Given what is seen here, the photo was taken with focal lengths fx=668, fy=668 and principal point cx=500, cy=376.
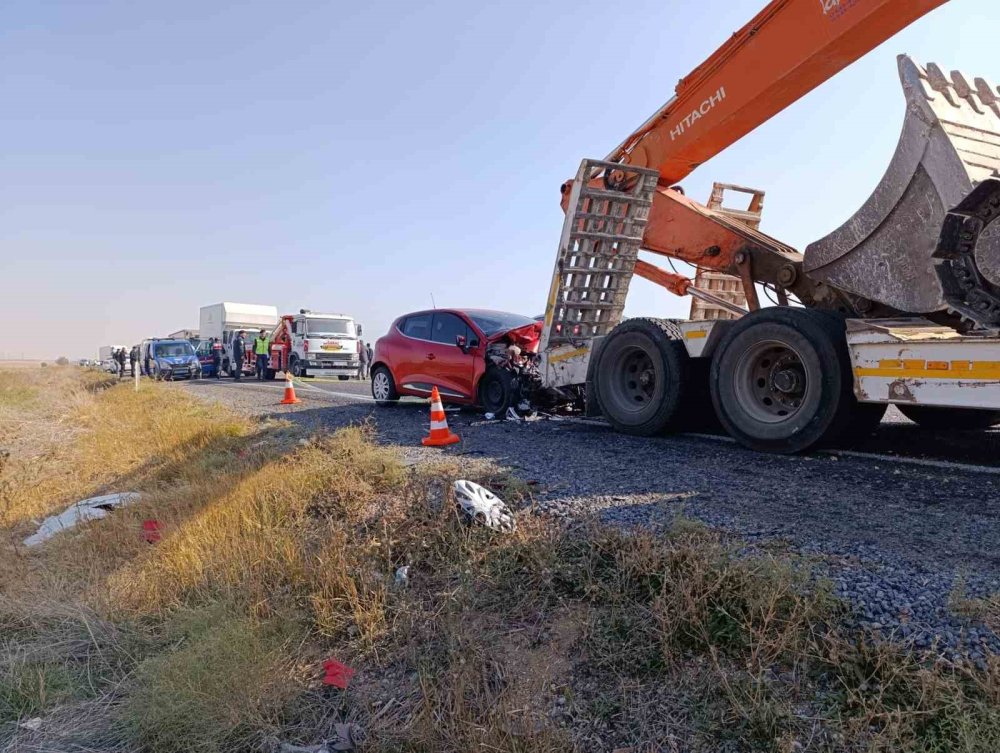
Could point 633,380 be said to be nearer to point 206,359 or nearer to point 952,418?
A: point 952,418

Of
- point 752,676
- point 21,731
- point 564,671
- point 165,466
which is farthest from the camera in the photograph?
point 165,466

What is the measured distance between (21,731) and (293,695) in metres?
1.16

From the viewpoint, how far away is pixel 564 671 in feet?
8.36

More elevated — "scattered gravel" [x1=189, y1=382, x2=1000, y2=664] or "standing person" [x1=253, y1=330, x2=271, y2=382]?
"standing person" [x1=253, y1=330, x2=271, y2=382]

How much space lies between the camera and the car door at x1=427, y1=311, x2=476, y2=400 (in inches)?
374

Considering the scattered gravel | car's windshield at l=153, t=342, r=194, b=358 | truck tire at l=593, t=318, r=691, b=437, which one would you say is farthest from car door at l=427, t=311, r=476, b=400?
car's windshield at l=153, t=342, r=194, b=358

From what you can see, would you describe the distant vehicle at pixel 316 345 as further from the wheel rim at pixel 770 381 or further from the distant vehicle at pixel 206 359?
the wheel rim at pixel 770 381

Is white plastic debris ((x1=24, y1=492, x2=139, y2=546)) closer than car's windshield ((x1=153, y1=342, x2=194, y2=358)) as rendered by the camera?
Yes

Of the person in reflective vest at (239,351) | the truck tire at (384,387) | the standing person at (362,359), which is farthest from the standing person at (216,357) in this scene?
the truck tire at (384,387)

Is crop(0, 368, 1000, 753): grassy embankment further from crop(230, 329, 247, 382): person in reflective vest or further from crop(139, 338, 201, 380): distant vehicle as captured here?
crop(139, 338, 201, 380): distant vehicle

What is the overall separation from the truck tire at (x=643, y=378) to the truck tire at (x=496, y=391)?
177cm

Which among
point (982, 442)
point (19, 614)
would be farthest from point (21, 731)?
point (982, 442)

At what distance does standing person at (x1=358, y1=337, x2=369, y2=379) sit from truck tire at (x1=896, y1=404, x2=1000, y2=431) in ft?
71.9

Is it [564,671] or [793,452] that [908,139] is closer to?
[793,452]
